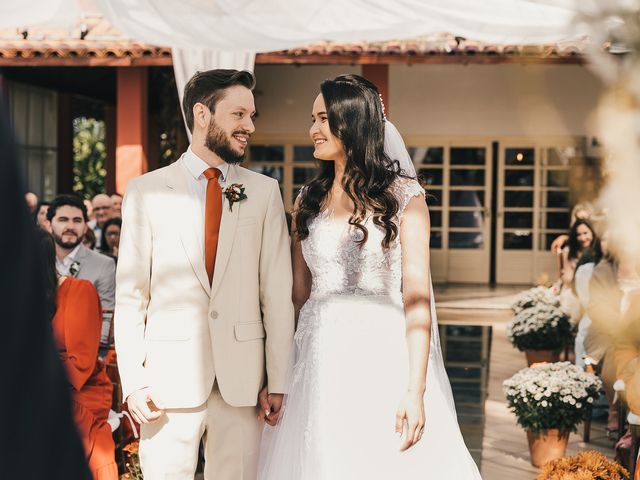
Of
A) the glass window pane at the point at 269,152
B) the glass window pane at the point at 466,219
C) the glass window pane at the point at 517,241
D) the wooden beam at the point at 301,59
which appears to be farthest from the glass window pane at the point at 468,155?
the wooden beam at the point at 301,59

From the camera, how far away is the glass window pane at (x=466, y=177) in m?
17.2

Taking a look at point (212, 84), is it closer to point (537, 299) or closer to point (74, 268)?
point (74, 268)

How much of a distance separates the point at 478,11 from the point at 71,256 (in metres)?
3.02

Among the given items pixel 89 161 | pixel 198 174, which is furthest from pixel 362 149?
pixel 89 161

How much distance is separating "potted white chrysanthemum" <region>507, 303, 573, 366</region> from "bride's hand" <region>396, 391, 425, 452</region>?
5.76 meters

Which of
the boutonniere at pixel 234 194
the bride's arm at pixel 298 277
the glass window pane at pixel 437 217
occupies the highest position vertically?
the boutonniere at pixel 234 194

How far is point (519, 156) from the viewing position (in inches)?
665

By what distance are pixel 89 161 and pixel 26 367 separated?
22.7 meters

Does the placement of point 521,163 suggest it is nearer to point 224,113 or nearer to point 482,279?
point 482,279

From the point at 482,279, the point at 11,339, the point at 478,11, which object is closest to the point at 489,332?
the point at 482,279

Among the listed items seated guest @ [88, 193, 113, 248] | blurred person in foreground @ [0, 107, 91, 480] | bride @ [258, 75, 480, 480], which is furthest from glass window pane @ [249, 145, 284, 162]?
blurred person in foreground @ [0, 107, 91, 480]

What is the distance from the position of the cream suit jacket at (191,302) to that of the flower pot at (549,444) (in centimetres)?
310

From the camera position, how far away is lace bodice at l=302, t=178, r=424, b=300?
3289 millimetres

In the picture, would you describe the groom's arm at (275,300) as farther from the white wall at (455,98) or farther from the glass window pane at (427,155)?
the glass window pane at (427,155)
